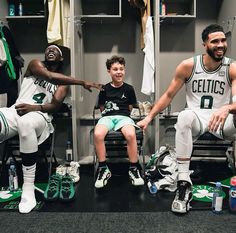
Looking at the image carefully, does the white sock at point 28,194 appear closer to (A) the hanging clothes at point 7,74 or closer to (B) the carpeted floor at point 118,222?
(B) the carpeted floor at point 118,222

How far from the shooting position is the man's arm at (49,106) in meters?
2.24

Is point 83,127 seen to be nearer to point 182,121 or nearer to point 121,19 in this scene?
point 121,19

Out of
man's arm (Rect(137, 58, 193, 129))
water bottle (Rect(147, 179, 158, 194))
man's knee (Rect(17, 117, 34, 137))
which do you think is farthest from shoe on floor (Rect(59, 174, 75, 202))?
man's arm (Rect(137, 58, 193, 129))

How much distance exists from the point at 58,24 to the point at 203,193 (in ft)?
6.58

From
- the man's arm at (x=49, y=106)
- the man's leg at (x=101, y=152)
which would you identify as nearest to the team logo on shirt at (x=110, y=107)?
the man's leg at (x=101, y=152)

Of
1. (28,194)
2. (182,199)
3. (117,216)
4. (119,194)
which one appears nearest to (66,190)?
(28,194)

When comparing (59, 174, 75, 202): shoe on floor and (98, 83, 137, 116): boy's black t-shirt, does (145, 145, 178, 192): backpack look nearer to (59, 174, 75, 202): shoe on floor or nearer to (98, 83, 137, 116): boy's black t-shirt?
(98, 83, 137, 116): boy's black t-shirt

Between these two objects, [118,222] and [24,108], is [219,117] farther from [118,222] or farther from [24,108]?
[24,108]

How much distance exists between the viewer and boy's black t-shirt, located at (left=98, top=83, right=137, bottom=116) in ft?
8.68

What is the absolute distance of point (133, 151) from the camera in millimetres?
2361

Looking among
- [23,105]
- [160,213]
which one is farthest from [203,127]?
[23,105]

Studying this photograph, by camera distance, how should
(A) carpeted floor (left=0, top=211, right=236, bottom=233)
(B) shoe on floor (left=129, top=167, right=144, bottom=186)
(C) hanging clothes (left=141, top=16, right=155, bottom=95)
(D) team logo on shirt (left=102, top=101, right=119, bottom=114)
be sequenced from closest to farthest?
(A) carpeted floor (left=0, top=211, right=236, bottom=233)
(B) shoe on floor (left=129, top=167, right=144, bottom=186)
(D) team logo on shirt (left=102, top=101, right=119, bottom=114)
(C) hanging clothes (left=141, top=16, right=155, bottom=95)

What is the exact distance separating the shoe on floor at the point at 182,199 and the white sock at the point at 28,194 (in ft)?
3.04

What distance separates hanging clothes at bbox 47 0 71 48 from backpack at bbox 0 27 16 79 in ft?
1.33
